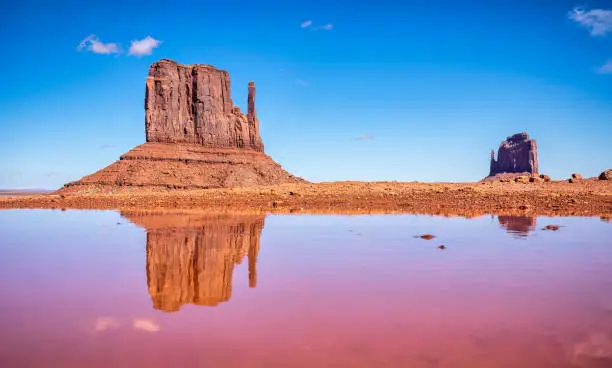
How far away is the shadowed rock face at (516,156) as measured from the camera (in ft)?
529

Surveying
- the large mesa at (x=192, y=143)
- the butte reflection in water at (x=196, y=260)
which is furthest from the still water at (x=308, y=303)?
the large mesa at (x=192, y=143)

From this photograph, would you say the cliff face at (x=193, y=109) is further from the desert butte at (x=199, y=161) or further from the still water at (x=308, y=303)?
the still water at (x=308, y=303)

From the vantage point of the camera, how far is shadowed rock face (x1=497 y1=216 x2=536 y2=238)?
41.8 ft

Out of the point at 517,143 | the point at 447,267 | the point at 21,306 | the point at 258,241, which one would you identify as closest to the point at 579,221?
the point at 447,267

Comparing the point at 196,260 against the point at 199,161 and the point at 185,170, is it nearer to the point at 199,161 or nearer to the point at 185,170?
the point at 185,170

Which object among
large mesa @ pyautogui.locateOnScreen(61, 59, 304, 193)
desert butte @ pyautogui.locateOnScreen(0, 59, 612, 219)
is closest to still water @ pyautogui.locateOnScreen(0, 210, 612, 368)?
desert butte @ pyautogui.locateOnScreen(0, 59, 612, 219)

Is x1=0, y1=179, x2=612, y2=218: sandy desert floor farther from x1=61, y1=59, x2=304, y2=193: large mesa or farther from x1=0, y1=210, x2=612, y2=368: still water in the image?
x1=61, y1=59, x2=304, y2=193: large mesa

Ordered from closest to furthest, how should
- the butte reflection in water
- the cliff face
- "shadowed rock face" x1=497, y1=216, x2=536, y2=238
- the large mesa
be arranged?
1. the butte reflection in water
2. "shadowed rock face" x1=497, y1=216, x2=536, y2=238
3. the large mesa
4. the cliff face

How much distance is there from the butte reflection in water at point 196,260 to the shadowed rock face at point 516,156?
16674 cm

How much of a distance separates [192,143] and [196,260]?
82.7 m

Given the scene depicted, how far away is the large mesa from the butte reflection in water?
54373 millimetres

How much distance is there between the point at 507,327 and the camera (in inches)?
189

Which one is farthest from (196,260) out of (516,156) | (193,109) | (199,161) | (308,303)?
(516,156)

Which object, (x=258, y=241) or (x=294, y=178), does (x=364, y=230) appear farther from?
(x=294, y=178)
